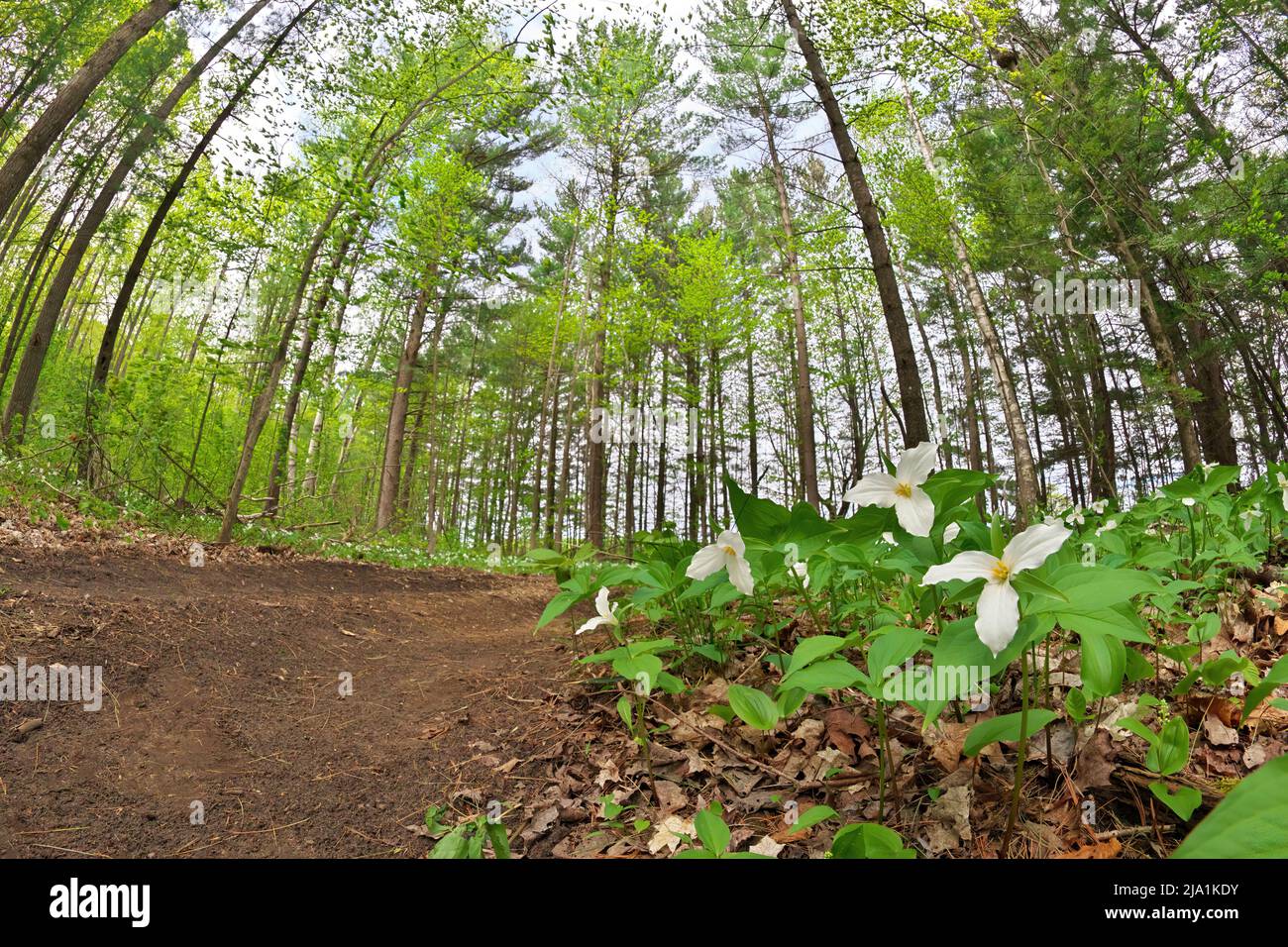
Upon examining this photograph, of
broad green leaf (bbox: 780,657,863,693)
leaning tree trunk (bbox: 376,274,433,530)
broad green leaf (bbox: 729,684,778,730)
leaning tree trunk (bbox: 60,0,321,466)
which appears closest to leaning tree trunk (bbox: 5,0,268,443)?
leaning tree trunk (bbox: 60,0,321,466)

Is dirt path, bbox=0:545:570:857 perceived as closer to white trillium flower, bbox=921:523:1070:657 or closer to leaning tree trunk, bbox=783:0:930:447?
white trillium flower, bbox=921:523:1070:657

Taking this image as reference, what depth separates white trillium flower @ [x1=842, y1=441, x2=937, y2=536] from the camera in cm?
111

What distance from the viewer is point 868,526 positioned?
1320mm

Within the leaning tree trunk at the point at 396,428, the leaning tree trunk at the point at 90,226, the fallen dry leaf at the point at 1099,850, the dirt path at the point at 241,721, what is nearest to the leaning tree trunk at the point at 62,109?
the leaning tree trunk at the point at 90,226

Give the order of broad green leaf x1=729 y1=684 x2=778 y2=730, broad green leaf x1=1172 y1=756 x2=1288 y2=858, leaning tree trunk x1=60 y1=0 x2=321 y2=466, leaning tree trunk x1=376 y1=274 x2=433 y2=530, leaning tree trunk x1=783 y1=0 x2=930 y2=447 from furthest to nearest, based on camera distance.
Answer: leaning tree trunk x1=376 y1=274 x2=433 y2=530 → leaning tree trunk x1=60 y1=0 x2=321 y2=466 → leaning tree trunk x1=783 y1=0 x2=930 y2=447 → broad green leaf x1=729 y1=684 x2=778 y2=730 → broad green leaf x1=1172 y1=756 x2=1288 y2=858

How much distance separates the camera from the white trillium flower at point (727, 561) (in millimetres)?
1281

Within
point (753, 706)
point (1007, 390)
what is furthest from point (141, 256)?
point (1007, 390)

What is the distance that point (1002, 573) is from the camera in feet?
2.95

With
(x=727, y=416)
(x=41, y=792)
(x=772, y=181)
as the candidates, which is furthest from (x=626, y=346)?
(x=41, y=792)

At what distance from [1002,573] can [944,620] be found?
116 centimetres

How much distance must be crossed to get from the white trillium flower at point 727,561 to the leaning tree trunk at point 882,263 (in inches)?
127

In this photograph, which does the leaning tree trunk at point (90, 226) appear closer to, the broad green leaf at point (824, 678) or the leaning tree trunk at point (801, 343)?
the leaning tree trunk at point (801, 343)

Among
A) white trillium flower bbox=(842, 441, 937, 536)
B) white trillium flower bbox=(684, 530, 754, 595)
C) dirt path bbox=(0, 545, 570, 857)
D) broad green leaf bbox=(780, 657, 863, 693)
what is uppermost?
white trillium flower bbox=(842, 441, 937, 536)
